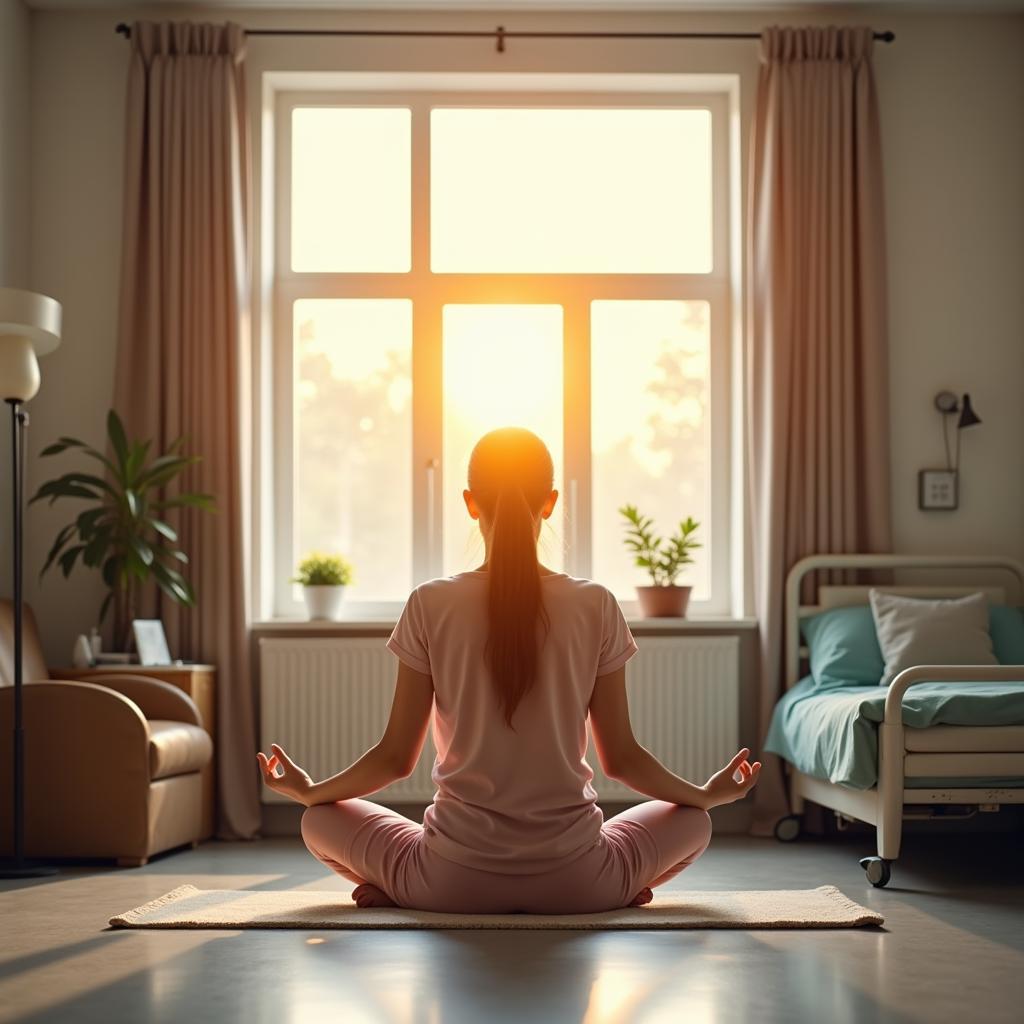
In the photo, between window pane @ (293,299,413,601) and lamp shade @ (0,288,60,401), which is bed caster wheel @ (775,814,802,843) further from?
lamp shade @ (0,288,60,401)

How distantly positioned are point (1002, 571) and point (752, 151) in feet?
6.10

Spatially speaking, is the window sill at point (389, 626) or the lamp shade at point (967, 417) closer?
the window sill at point (389, 626)

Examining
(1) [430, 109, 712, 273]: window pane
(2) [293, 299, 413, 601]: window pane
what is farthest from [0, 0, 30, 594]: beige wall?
(1) [430, 109, 712, 273]: window pane

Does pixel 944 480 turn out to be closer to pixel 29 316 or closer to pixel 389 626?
pixel 389 626

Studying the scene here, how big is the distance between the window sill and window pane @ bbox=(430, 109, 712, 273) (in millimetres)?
1423

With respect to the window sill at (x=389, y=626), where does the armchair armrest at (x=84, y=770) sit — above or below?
below

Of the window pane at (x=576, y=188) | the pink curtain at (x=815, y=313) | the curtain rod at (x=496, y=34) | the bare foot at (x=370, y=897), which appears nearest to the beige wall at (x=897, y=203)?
the curtain rod at (x=496, y=34)

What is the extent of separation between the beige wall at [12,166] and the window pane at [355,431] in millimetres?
1061

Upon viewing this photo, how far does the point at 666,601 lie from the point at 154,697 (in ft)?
6.19

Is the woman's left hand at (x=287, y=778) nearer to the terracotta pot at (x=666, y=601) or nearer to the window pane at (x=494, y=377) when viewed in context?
the terracotta pot at (x=666, y=601)

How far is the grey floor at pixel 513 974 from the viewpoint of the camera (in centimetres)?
207

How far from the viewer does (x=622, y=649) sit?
2.72 m

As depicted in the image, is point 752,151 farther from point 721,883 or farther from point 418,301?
point 721,883

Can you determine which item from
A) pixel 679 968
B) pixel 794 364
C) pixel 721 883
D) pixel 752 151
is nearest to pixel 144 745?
pixel 721 883
